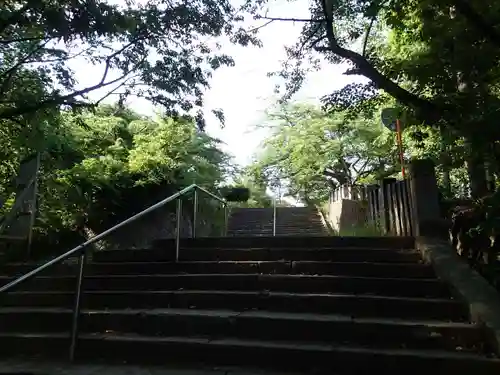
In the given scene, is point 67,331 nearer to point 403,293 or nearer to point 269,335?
point 269,335

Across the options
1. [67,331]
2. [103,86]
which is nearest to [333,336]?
[67,331]

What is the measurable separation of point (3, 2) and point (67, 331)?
12.4 ft

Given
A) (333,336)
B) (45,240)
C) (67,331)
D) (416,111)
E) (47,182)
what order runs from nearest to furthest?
1. (333,336)
2. (67,331)
3. (416,111)
4. (45,240)
5. (47,182)

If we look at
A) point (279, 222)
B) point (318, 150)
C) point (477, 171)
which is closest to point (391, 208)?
point (477, 171)

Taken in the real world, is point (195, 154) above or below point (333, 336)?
above

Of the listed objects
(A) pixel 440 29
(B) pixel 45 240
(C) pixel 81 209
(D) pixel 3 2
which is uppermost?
(D) pixel 3 2

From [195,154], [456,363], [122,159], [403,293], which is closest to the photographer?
[456,363]

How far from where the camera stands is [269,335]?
3.72 m

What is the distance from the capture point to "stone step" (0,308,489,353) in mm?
3412

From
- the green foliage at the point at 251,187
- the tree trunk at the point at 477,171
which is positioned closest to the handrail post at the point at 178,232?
the tree trunk at the point at 477,171

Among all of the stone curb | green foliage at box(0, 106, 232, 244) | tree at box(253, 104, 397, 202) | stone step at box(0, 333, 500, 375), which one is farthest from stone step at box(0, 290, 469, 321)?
tree at box(253, 104, 397, 202)

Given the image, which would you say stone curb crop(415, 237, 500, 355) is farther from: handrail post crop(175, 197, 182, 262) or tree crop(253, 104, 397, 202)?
tree crop(253, 104, 397, 202)

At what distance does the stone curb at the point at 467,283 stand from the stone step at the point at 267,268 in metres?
0.19

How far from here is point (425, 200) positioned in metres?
5.33
